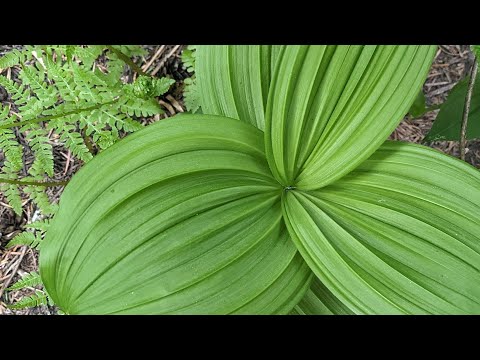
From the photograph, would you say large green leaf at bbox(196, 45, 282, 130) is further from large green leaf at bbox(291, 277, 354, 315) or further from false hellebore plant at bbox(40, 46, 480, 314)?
large green leaf at bbox(291, 277, 354, 315)

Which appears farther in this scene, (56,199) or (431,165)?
(56,199)

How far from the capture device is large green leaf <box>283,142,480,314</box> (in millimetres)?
979

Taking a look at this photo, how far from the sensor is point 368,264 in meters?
1.00

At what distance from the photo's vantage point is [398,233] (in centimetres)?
103

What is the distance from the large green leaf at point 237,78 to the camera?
1.16 meters

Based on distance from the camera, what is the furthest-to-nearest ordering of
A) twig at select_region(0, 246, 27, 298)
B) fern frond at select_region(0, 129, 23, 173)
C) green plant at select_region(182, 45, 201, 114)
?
Result: twig at select_region(0, 246, 27, 298), green plant at select_region(182, 45, 201, 114), fern frond at select_region(0, 129, 23, 173)

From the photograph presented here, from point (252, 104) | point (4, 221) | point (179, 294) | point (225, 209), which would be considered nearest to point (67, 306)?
point (179, 294)

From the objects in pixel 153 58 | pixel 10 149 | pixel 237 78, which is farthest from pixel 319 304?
pixel 153 58

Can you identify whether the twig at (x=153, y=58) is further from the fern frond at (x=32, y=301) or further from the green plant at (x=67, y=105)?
the fern frond at (x=32, y=301)

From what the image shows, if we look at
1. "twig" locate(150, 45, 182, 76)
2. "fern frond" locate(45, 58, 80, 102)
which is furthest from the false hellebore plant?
"twig" locate(150, 45, 182, 76)

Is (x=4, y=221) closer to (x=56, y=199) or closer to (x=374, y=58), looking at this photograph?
(x=56, y=199)

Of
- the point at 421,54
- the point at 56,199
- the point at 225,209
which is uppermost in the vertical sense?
the point at 56,199

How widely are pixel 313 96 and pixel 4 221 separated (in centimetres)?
136

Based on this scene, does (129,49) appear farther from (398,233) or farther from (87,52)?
(398,233)
